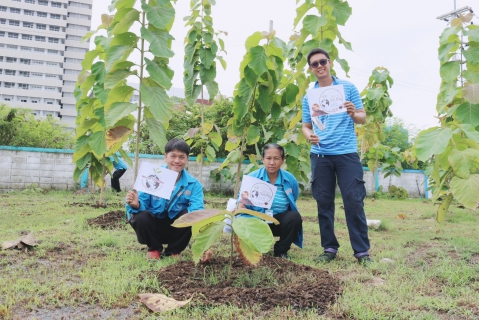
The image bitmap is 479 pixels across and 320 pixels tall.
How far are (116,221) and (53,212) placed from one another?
1.39 meters

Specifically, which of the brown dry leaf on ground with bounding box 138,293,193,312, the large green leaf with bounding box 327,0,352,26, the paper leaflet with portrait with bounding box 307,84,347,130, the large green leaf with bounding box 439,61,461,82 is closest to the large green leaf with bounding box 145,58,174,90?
the paper leaflet with portrait with bounding box 307,84,347,130

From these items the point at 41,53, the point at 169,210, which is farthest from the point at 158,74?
the point at 41,53

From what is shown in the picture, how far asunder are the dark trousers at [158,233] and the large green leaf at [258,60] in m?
1.26

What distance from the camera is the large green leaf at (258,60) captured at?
10.1 ft

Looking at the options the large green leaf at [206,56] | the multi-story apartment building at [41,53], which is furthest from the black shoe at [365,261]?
the multi-story apartment building at [41,53]

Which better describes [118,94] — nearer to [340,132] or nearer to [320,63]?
[320,63]

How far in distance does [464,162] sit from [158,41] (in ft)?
6.98

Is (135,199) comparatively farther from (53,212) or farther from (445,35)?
(53,212)

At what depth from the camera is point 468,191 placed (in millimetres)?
2410

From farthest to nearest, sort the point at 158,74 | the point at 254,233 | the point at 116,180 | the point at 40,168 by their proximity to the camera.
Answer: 1. the point at 40,168
2. the point at 116,180
3. the point at 158,74
4. the point at 254,233

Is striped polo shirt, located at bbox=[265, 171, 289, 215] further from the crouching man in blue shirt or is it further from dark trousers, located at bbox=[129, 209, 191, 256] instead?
dark trousers, located at bbox=[129, 209, 191, 256]

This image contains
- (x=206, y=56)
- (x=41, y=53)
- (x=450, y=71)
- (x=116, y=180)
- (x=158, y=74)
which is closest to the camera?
(x=158, y=74)

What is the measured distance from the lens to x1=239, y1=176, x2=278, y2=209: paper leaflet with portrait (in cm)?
298

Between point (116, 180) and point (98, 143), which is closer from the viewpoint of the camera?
point (98, 143)
